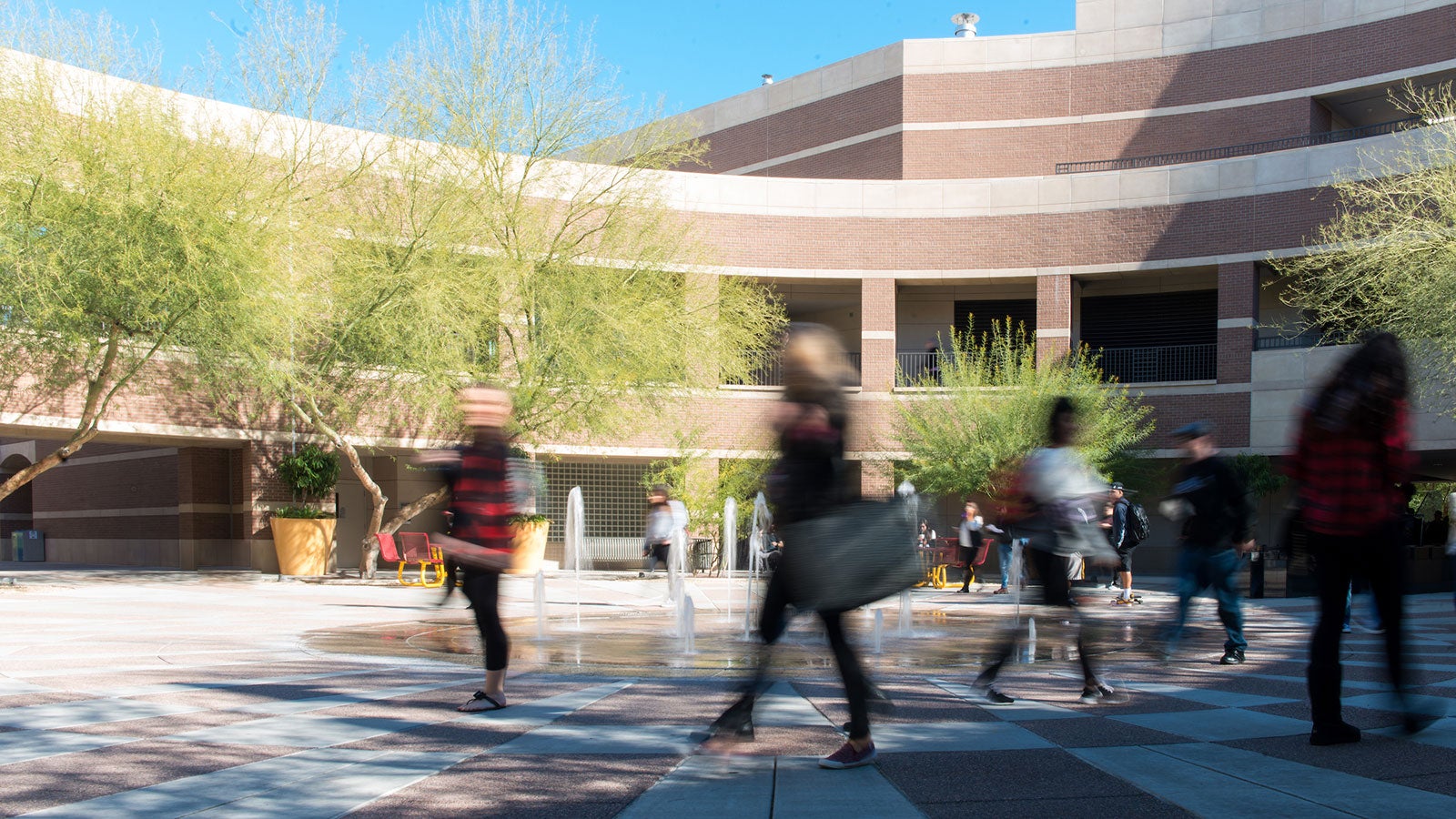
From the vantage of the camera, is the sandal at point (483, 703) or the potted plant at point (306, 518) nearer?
the sandal at point (483, 703)

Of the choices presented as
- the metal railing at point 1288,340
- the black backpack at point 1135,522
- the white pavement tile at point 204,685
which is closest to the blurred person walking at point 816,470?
the white pavement tile at point 204,685

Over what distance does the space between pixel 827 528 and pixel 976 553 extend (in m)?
17.0

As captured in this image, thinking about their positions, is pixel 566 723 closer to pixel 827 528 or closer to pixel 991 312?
pixel 827 528

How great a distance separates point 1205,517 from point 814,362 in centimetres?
427

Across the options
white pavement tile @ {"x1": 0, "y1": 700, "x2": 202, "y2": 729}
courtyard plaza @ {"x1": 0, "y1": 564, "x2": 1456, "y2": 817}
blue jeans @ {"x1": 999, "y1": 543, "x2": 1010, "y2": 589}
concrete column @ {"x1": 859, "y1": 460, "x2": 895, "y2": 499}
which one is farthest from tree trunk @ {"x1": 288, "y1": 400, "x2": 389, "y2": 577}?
white pavement tile @ {"x1": 0, "y1": 700, "x2": 202, "y2": 729}

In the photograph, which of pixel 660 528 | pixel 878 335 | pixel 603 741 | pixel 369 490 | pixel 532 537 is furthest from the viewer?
pixel 878 335

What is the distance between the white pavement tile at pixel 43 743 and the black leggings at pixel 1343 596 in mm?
5868

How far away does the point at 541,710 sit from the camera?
6.89 metres

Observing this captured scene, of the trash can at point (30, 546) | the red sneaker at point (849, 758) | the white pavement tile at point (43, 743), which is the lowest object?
the trash can at point (30, 546)

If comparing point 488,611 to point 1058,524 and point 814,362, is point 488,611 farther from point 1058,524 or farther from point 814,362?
point 1058,524

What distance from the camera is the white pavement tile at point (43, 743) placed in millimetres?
5457

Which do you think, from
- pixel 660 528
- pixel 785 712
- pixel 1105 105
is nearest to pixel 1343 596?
pixel 785 712

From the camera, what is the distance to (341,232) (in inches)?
871

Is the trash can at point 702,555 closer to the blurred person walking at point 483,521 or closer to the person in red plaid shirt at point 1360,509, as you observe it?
the blurred person walking at point 483,521
